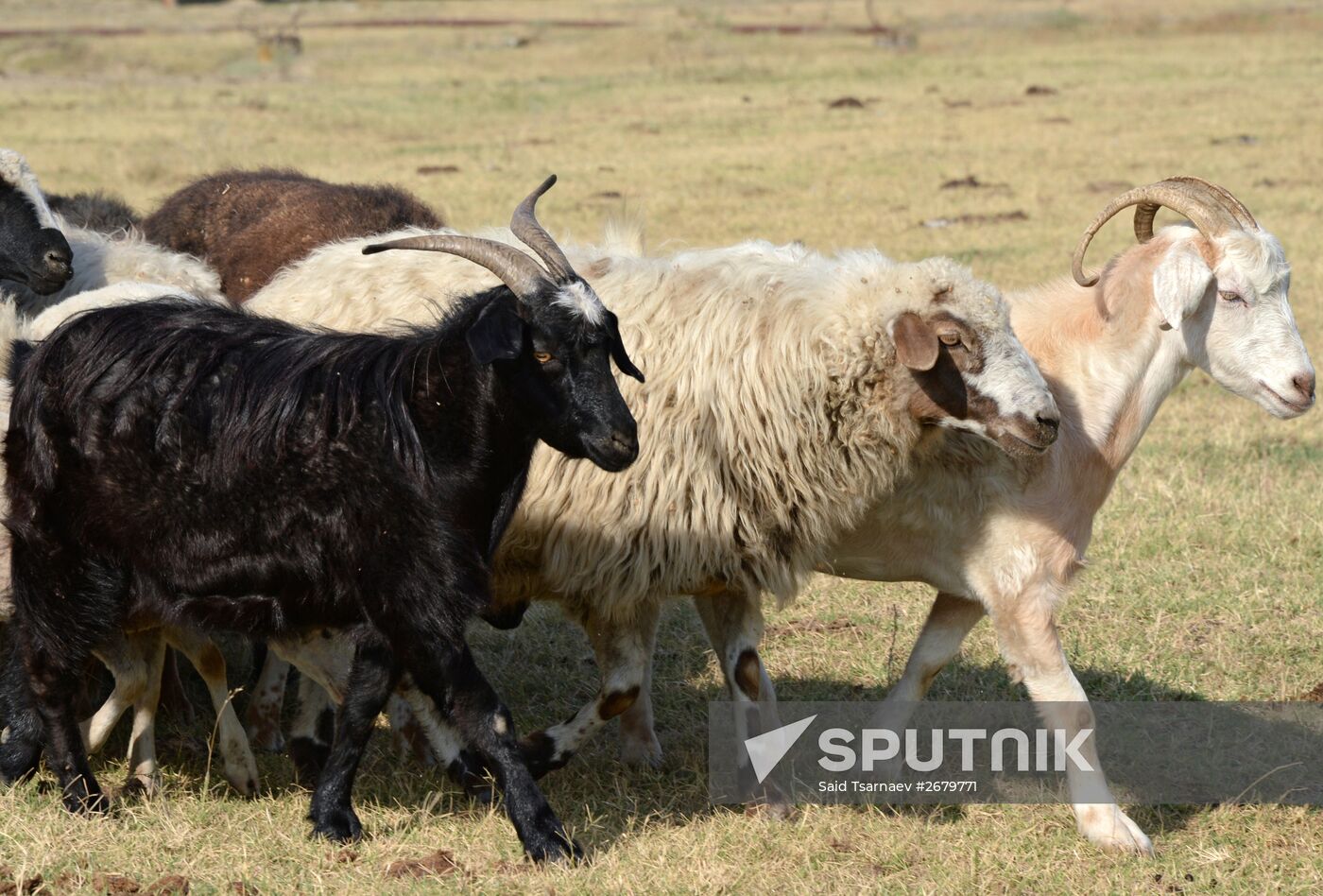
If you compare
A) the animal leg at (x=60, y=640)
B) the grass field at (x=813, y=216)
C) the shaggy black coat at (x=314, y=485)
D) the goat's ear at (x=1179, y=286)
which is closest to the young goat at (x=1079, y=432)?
the goat's ear at (x=1179, y=286)

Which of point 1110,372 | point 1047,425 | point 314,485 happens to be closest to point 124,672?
point 314,485

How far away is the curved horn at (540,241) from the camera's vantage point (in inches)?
165

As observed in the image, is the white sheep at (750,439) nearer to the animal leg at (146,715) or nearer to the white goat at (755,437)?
the white goat at (755,437)

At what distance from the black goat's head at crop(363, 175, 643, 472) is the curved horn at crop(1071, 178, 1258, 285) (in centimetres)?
162

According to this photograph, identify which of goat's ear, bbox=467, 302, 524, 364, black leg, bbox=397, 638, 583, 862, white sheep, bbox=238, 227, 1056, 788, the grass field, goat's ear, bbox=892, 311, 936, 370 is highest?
goat's ear, bbox=467, 302, 524, 364

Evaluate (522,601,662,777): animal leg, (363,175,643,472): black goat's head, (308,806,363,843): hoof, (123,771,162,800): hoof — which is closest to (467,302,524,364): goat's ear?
(363,175,643,472): black goat's head

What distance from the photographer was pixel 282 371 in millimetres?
4230

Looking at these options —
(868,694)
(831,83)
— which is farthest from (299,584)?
(831,83)

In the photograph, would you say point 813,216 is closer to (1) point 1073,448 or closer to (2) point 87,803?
(1) point 1073,448

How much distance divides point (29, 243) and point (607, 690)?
303cm

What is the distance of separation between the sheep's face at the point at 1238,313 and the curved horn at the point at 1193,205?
2.0 inches

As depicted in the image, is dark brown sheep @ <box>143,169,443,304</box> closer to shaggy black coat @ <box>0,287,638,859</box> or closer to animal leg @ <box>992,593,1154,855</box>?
shaggy black coat @ <box>0,287,638,859</box>

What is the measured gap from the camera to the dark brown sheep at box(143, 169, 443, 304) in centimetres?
652

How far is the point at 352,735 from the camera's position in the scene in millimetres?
4277
